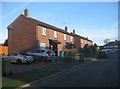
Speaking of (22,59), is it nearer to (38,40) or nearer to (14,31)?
(38,40)

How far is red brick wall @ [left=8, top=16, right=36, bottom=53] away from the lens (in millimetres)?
42750

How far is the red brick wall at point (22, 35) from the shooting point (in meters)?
42.8

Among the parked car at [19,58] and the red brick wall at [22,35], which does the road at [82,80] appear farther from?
the red brick wall at [22,35]

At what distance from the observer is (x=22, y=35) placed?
43.9 meters

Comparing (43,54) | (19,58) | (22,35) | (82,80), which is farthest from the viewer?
(22,35)

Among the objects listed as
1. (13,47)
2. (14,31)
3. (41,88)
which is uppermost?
(14,31)

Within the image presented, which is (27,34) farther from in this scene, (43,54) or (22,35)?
(43,54)

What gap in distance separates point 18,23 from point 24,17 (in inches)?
65.4

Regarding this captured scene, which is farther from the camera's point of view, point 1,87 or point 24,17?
point 24,17

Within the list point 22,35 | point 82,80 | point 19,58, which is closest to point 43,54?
point 19,58

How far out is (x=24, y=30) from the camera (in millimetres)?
43750

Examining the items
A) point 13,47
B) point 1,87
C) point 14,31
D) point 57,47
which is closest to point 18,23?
point 14,31

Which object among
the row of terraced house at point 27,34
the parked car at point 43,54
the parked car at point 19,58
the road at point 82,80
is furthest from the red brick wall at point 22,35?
the road at point 82,80

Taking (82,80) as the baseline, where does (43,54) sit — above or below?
above
